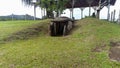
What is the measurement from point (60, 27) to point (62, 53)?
15.8 ft

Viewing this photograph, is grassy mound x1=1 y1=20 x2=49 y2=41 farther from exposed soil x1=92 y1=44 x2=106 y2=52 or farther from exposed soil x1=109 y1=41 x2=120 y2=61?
exposed soil x1=109 y1=41 x2=120 y2=61

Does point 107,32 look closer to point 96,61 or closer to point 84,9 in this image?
point 96,61

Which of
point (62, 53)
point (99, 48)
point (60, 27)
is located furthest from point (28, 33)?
point (99, 48)

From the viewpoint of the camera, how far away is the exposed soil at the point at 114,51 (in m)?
7.06

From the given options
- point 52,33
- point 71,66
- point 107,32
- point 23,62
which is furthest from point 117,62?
point 52,33

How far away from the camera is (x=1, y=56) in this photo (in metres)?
7.38

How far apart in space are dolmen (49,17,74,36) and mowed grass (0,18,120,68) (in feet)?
5.91

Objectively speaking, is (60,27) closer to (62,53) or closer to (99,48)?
(99,48)

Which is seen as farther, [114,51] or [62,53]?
[114,51]

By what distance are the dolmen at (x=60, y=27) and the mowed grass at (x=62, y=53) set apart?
5.91 ft

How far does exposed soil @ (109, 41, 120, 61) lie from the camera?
→ 706cm

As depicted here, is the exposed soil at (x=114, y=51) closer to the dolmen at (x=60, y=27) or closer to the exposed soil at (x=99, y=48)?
the exposed soil at (x=99, y=48)

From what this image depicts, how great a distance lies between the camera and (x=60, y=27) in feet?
40.0

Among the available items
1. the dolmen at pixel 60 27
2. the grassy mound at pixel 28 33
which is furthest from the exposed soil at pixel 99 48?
the dolmen at pixel 60 27
